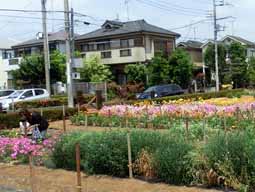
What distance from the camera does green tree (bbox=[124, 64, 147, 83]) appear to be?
55.0m

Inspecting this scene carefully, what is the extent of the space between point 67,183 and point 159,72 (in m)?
43.3

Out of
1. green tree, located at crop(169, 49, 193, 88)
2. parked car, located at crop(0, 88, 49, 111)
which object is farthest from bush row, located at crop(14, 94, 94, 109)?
green tree, located at crop(169, 49, 193, 88)

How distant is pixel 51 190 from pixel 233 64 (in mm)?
57726

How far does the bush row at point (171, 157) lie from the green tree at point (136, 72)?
43.6 metres

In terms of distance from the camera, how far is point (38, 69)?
57031 millimetres

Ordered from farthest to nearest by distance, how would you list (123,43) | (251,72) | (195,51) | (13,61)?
1. (195,51)
2. (13,61)
3. (251,72)
4. (123,43)

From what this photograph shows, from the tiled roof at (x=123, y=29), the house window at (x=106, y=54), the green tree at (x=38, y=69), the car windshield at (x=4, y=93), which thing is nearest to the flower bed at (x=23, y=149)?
the car windshield at (x=4, y=93)

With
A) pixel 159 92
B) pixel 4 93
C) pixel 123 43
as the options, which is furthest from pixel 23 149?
pixel 123 43

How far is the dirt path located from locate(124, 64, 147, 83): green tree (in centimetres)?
4333

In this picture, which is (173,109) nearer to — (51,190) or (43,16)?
(51,190)

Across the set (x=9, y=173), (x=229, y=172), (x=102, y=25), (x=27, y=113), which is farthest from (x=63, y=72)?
(x=229, y=172)

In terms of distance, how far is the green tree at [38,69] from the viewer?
186 ft

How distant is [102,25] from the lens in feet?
213

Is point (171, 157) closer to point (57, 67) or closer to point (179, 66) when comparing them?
point (179, 66)
